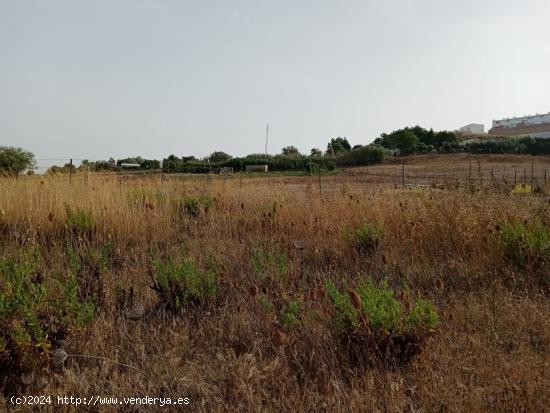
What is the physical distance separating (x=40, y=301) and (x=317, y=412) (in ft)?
5.66

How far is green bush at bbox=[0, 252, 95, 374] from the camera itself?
223 cm

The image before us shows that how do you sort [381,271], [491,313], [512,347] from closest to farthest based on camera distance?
[512,347], [491,313], [381,271]

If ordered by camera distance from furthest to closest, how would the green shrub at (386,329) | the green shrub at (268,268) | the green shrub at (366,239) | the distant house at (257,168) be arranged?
the distant house at (257,168), the green shrub at (366,239), the green shrub at (268,268), the green shrub at (386,329)

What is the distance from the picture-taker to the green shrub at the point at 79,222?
5406mm

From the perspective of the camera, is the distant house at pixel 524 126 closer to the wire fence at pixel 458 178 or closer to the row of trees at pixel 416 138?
the row of trees at pixel 416 138

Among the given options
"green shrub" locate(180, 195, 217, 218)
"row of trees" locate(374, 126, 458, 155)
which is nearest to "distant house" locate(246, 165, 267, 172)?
"row of trees" locate(374, 126, 458, 155)

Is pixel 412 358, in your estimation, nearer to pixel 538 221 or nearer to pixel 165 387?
pixel 165 387

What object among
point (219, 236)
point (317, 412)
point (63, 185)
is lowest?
point (317, 412)

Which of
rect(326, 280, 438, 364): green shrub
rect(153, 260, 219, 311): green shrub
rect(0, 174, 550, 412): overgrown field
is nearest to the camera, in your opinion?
rect(0, 174, 550, 412): overgrown field

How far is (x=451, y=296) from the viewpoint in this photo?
10.7ft

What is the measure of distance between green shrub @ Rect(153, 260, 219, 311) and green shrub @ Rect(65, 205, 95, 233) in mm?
2566

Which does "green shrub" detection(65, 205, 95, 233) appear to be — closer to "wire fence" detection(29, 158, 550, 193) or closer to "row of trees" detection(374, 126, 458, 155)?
"wire fence" detection(29, 158, 550, 193)

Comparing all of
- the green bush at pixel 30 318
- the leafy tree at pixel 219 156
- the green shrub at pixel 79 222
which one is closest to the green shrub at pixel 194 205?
the green shrub at pixel 79 222

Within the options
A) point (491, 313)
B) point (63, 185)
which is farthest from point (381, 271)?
point (63, 185)
